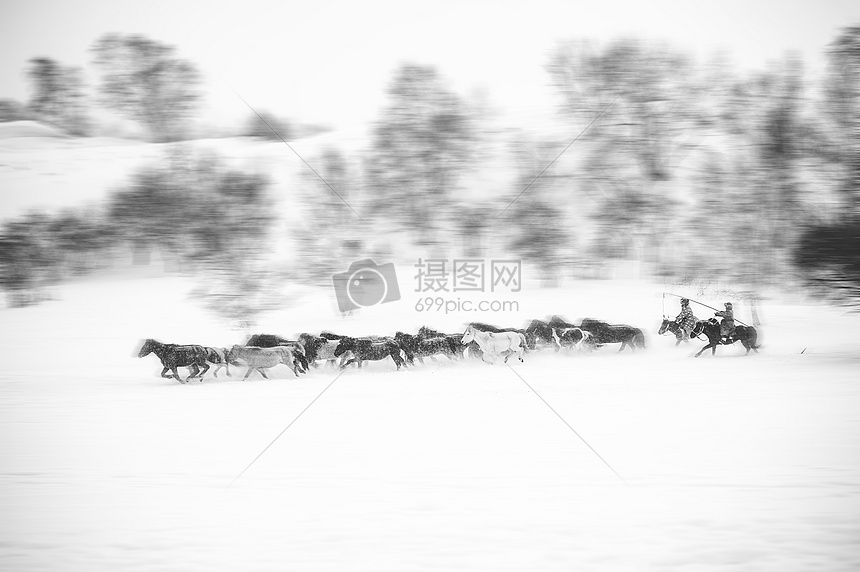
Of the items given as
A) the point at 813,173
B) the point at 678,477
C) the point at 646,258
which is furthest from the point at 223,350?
the point at 646,258

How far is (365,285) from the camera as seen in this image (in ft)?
78.7

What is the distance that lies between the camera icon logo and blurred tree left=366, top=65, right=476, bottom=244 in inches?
88.7

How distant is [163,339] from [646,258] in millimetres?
19185

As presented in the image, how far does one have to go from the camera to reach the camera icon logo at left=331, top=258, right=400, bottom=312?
2288cm

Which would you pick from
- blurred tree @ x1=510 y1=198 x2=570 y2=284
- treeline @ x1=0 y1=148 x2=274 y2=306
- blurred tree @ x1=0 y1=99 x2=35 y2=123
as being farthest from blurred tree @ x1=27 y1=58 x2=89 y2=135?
A: blurred tree @ x1=510 y1=198 x2=570 y2=284

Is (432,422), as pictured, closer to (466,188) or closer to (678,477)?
(678,477)

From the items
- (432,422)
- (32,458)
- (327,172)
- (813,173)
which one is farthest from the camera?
(327,172)

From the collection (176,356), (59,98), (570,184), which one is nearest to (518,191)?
(570,184)

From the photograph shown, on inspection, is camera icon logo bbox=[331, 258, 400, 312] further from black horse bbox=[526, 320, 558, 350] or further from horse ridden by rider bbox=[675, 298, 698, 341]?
horse ridden by rider bbox=[675, 298, 698, 341]

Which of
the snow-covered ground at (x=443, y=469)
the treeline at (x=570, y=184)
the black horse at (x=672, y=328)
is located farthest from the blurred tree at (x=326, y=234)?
A: the black horse at (x=672, y=328)

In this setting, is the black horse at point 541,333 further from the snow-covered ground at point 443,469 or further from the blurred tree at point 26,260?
the blurred tree at point 26,260

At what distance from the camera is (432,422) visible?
8.85 m

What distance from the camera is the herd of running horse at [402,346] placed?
12562mm

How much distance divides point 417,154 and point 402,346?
13655mm
